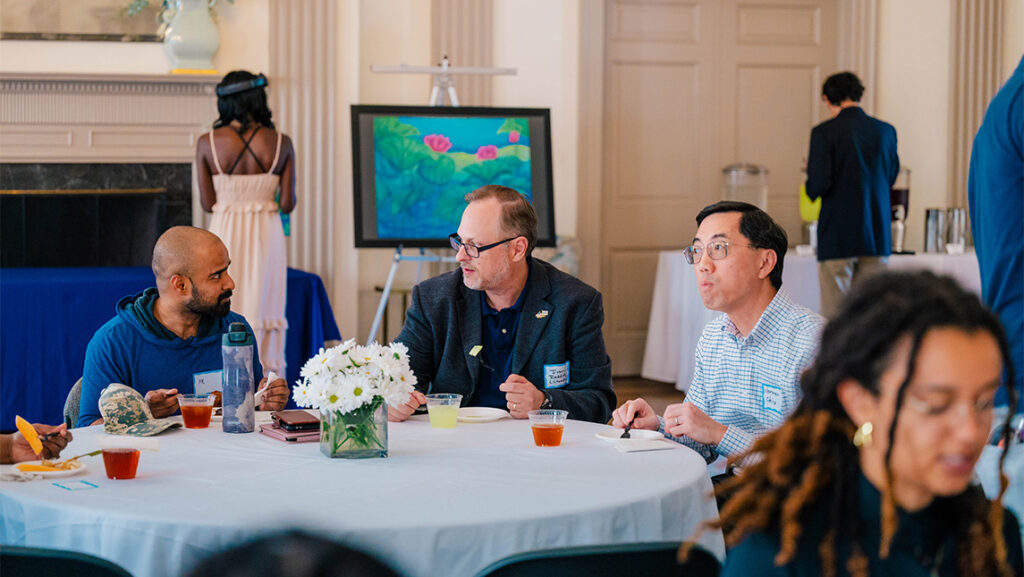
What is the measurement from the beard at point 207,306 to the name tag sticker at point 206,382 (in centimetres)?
18

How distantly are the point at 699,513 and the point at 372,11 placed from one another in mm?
5475

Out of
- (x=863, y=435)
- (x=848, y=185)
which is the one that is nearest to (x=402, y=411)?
(x=863, y=435)

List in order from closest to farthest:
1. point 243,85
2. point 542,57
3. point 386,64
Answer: point 243,85, point 386,64, point 542,57

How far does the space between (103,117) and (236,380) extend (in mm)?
4701

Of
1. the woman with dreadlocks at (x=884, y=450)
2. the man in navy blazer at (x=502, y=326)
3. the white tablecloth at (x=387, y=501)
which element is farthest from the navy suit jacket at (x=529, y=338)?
the woman with dreadlocks at (x=884, y=450)

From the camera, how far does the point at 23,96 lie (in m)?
6.48

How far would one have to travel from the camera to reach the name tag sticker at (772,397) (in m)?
2.51

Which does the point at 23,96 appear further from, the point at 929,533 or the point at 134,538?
the point at 929,533

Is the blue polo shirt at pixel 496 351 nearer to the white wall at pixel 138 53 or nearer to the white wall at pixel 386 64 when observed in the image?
the white wall at pixel 386 64

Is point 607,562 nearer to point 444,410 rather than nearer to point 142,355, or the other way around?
point 444,410

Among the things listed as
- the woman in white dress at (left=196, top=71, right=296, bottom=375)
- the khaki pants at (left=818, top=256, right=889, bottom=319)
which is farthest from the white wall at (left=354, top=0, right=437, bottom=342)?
the khaki pants at (left=818, top=256, right=889, bottom=319)

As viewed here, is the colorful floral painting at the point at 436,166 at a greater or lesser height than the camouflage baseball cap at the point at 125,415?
greater

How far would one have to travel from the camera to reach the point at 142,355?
2.83m

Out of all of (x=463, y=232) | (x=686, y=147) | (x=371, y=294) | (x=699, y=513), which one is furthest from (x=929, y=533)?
(x=686, y=147)
